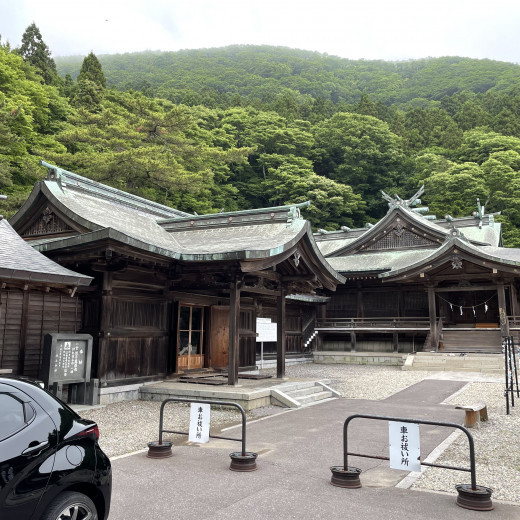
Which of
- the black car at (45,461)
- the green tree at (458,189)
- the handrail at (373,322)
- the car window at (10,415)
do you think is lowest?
the black car at (45,461)

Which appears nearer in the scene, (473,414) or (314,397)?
(473,414)

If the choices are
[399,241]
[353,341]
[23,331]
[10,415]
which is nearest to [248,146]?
[399,241]

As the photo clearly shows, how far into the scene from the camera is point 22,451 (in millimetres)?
3250

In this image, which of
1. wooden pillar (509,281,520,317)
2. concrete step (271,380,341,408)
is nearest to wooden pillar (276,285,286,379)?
concrete step (271,380,341,408)

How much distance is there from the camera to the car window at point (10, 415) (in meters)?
3.31

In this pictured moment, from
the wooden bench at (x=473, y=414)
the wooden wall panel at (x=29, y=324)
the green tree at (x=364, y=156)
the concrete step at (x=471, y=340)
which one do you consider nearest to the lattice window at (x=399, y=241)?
the concrete step at (x=471, y=340)

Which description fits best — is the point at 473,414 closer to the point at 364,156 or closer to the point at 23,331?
the point at 23,331

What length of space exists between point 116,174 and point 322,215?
2406 cm

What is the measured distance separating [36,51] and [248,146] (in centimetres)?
2392

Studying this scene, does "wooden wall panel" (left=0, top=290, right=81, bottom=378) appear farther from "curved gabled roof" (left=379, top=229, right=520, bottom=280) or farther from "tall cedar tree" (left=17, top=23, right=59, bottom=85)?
"tall cedar tree" (left=17, top=23, right=59, bottom=85)

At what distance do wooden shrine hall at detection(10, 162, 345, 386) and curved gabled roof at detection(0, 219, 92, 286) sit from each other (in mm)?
621

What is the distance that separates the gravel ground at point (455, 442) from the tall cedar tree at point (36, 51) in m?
44.2

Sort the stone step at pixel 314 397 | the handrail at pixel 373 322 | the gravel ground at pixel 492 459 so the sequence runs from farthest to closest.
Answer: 1. the handrail at pixel 373 322
2. the stone step at pixel 314 397
3. the gravel ground at pixel 492 459

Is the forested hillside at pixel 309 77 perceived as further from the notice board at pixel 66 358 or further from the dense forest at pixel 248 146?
the notice board at pixel 66 358
